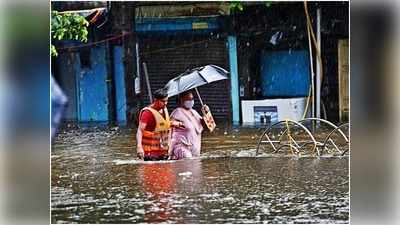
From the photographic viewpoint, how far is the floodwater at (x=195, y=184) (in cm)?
556

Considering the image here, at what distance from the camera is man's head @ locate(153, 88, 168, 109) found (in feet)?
18.4

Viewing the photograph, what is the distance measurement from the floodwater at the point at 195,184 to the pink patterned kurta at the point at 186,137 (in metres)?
0.06

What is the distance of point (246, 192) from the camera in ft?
18.3

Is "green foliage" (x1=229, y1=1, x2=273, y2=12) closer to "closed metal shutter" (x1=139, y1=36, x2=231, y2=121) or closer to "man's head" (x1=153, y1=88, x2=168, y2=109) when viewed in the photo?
"closed metal shutter" (x1=139, y1=36, x2=231, y2=121)

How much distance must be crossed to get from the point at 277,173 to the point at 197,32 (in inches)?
42.8

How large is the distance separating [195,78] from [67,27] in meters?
0.91

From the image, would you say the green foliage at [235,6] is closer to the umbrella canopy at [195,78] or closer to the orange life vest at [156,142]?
the umbrella canopy at [195,78]

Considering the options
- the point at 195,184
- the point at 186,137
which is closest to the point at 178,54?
the point at 186,137

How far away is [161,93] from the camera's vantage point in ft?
18.4

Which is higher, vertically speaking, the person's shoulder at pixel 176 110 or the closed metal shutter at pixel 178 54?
the closed metal shutter at pixel 178 54

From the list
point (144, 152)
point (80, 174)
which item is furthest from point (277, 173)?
point (80, 174)

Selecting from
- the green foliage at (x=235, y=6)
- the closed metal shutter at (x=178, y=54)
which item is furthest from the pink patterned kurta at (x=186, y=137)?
the green foliage at (x=235, y=6)

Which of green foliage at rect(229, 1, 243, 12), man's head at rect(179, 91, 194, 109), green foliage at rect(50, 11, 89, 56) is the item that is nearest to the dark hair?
man's head at rect(179, 91, 194, 109)
